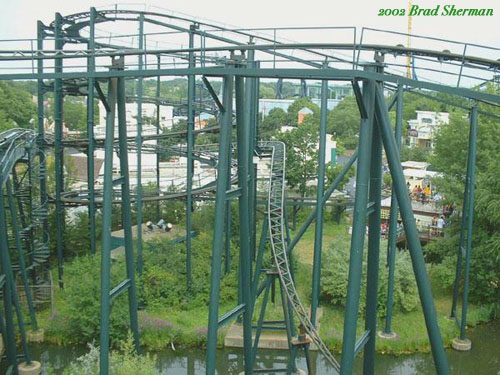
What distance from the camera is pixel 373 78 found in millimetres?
5484

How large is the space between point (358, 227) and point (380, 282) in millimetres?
7212

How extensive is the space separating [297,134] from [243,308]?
14659mm

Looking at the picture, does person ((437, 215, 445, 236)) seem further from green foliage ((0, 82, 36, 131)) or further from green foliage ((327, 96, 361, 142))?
green foliage ((0, 82, 36, 131))

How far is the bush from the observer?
40.6 ft

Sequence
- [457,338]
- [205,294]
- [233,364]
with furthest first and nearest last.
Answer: [205,294], [457,338], [233,364]

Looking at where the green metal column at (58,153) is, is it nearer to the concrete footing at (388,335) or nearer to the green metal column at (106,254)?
the green metal column at (106,254)

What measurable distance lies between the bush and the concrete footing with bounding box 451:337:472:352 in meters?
1.24

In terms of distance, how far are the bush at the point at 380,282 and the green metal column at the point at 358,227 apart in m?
6.48

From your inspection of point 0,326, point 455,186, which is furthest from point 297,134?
point 0,326

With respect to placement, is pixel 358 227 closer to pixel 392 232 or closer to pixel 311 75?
pixel 311 75

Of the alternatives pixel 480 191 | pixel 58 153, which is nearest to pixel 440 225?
pixel 480 191

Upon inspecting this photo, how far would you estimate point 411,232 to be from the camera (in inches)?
227

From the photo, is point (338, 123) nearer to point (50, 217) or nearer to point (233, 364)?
point (50, 217)

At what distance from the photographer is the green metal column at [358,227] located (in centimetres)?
558
